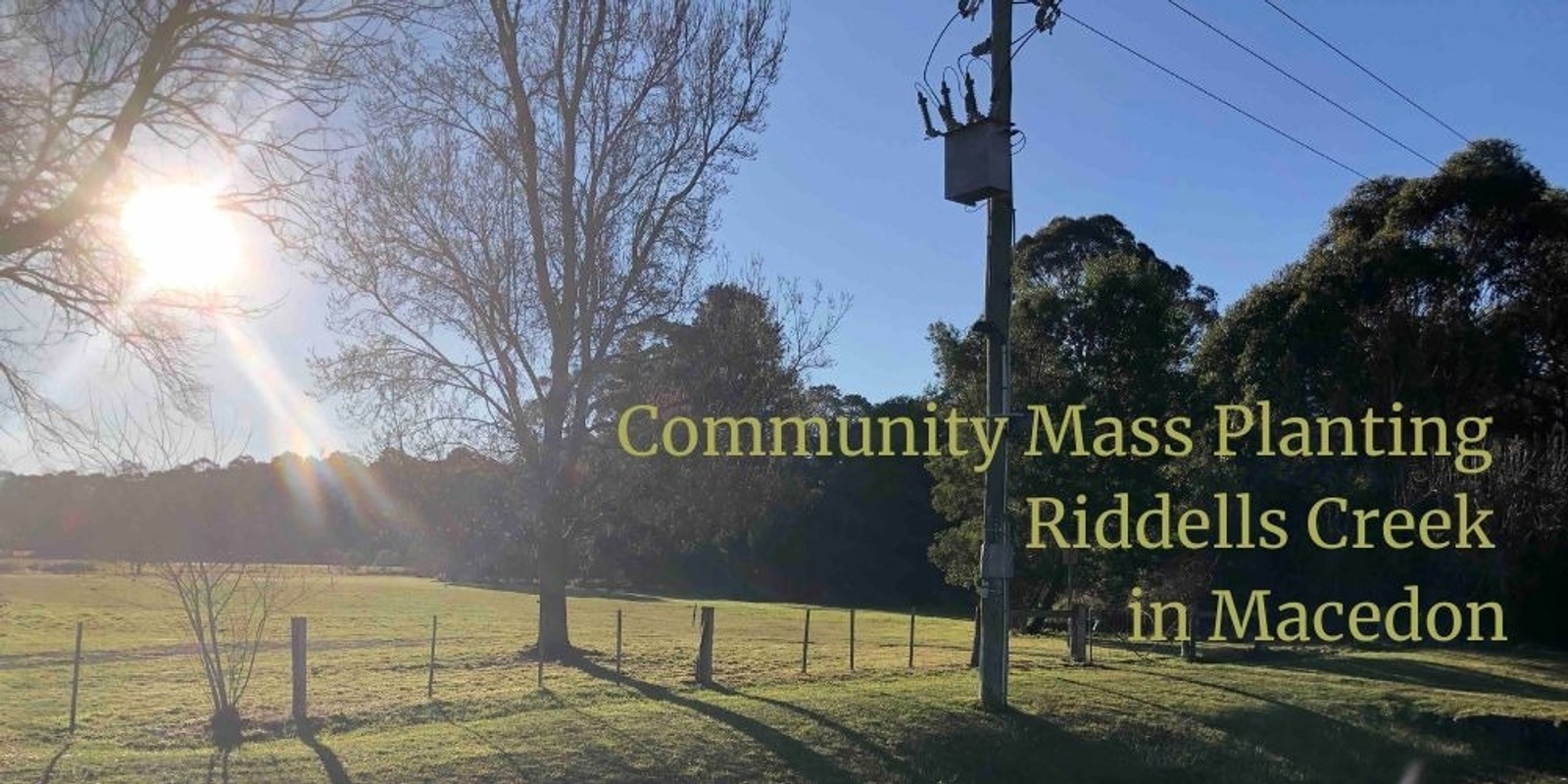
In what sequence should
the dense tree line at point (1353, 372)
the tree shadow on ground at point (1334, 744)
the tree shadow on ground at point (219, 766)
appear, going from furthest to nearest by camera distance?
the dense tree line at point (1353, 372)
the tree shadow on ground at point (1334, 744)
the tree shadow on ground at point (219, 766)

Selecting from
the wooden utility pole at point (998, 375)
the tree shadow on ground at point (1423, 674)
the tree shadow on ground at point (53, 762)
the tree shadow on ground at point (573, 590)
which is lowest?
the tree shadow on ground at point (573, 590)

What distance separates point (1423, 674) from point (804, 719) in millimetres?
12602

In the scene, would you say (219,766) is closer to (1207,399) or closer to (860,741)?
(860,741)

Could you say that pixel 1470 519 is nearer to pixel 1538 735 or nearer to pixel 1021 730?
pixel 1538 735

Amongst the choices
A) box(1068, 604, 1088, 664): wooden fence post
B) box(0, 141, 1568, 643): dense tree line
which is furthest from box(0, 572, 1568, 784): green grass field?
box(0, 141, 1568, 643): dense tree line

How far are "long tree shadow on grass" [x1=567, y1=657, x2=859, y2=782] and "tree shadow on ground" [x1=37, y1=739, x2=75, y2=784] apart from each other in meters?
6.00

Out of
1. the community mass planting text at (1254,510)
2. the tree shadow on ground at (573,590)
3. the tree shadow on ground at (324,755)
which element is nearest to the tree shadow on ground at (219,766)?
the tree shadow on ground at (324,755)

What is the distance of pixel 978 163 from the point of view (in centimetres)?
1334

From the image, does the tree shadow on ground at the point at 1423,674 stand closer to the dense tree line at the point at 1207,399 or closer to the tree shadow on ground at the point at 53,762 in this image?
the dense tree line at the point at 1207,399

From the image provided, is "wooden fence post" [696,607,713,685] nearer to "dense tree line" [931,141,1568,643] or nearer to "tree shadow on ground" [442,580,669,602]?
"dense tree line" [931,141,1568,643]

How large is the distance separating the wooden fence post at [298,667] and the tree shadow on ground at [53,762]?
2.15m

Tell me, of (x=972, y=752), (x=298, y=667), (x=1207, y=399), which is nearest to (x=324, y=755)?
(x=298, y=667)

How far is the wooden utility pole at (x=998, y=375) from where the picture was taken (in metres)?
13.5

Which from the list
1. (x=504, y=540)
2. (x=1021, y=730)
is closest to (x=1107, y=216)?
(x=504, y=540)
